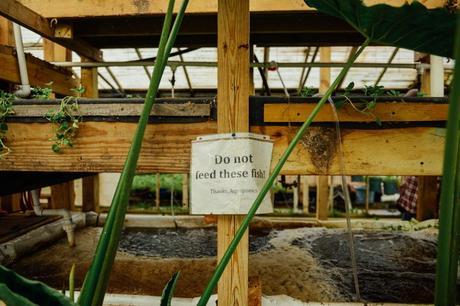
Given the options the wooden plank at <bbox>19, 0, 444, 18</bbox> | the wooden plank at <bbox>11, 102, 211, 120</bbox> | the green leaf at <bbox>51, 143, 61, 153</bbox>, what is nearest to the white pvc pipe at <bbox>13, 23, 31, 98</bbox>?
the wooden plank at <bbox>19, 0, 444, 18</bbox>

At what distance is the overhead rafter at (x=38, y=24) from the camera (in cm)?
131

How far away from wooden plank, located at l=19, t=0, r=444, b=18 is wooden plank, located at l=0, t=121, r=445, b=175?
76 cm

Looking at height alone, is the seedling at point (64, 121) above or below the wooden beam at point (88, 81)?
below

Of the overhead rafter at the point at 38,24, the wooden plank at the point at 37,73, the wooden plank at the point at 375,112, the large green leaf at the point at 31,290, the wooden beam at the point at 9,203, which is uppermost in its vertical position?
the overhead rafter at the point at 38,24

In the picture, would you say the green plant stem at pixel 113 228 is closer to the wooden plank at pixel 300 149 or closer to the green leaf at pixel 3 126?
the wooden plank at pixel 300 149

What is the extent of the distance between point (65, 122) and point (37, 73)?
2.97 feet

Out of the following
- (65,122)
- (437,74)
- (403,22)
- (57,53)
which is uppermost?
(57,53)

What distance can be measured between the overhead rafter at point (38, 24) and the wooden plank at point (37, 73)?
0.50 feet

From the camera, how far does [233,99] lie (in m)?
1.00

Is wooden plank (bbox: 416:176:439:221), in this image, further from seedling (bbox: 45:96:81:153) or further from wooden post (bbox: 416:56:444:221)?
seedling (bbox: 45:96:81:153)

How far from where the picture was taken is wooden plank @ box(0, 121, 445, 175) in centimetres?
107

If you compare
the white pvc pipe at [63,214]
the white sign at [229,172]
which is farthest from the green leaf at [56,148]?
the white pvc pipe at [63,214]

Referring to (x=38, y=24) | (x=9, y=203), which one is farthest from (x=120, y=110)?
(x=9, y=203)

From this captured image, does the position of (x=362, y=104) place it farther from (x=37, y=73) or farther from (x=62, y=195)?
(x=62, y=195)
